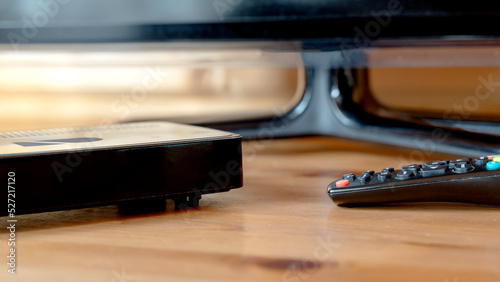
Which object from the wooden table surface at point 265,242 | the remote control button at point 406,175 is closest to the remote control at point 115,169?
the wooden table surface at point 265,242

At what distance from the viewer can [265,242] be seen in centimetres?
37

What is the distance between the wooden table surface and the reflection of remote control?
0.01m

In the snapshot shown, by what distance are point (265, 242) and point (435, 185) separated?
153 millimetres

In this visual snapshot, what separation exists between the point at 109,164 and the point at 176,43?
0.37 m

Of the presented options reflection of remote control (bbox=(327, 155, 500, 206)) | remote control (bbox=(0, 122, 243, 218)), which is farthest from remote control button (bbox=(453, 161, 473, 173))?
remote control (bbox=(0, 122, 243, 218))

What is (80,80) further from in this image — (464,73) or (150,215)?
(150,215)

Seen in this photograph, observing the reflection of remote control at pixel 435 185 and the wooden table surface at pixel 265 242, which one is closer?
the wooden table surface at pixel 265 242

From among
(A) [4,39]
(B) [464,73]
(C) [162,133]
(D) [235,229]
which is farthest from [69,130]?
(B) [464,73]

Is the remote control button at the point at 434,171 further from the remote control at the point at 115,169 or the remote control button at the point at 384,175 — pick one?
the remote control at the point at 115,169

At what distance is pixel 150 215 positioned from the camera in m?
0.45

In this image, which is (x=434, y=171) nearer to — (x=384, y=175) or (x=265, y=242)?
(x=384, y=175)

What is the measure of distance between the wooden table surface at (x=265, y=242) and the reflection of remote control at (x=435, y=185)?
10 millimetres

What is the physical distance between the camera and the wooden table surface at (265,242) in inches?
12.2

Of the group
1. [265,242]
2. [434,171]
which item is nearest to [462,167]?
[434,171]
